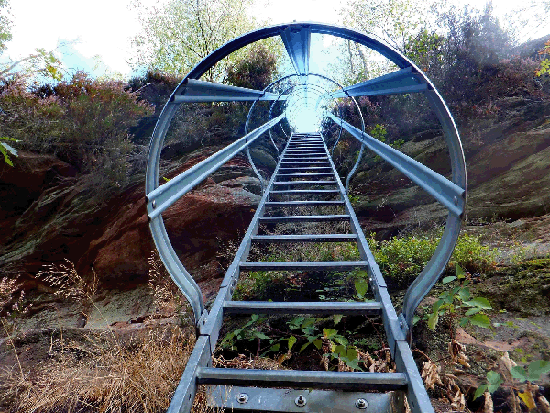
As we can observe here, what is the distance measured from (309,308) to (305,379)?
541 mm

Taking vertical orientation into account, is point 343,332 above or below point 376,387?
below

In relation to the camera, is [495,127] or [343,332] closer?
[343,332]

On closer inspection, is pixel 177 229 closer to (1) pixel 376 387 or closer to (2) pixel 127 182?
(2) pixel 127 182


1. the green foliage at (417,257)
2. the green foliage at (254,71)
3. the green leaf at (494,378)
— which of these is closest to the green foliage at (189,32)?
the green foliage at (254,71)

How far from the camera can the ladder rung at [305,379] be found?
5.16 feet

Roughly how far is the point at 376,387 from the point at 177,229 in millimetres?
4450

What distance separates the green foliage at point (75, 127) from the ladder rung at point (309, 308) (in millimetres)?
5353

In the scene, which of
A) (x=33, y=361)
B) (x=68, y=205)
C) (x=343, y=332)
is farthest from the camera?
(x=68, y=205)

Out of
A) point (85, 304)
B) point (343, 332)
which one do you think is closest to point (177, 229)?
point (85, 304)

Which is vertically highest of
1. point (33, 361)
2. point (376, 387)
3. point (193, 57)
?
point (193, 57)

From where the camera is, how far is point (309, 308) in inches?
83.3

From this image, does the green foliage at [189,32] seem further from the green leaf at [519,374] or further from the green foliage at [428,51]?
the green leaf at [519,374]

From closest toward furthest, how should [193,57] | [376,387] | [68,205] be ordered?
[376,387] → [68,205] → [193,57]

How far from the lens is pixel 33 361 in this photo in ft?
9.57
